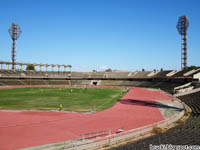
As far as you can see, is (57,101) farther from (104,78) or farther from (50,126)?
(104,78)

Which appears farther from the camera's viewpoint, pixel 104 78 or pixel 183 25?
pixel 104 78

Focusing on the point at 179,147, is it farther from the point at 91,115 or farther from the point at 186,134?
the point at 91,115

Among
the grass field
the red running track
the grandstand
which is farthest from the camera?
the grandstand

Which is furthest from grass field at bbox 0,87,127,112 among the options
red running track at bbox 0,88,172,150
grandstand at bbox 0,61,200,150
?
grandstand at bbox 0,61,200,150

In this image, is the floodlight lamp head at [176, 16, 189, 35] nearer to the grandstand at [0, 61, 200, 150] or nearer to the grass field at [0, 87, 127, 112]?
the grandstand at [0, 61, 200, 150]

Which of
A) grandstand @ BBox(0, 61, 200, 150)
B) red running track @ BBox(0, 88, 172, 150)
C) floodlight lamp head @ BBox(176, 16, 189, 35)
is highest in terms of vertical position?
floodlight lamp head @ BBox(176, 16, 189, 35)

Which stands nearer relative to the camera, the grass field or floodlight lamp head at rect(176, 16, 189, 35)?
the grass field

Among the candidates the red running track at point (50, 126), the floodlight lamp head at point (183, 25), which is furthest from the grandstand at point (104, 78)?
the red running track at point (50, 126)

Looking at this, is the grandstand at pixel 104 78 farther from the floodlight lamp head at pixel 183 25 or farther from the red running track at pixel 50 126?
the red running track at pixel 50 126

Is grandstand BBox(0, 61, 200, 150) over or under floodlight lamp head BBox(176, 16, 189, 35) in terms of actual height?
under

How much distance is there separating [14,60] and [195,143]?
101 meters

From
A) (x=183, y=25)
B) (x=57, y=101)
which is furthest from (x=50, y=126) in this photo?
(x=183, y=25)

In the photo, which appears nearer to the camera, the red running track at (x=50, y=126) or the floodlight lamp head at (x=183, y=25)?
the red running track at (x=50, y=126)

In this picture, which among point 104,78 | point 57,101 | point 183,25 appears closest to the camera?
point 57,101
